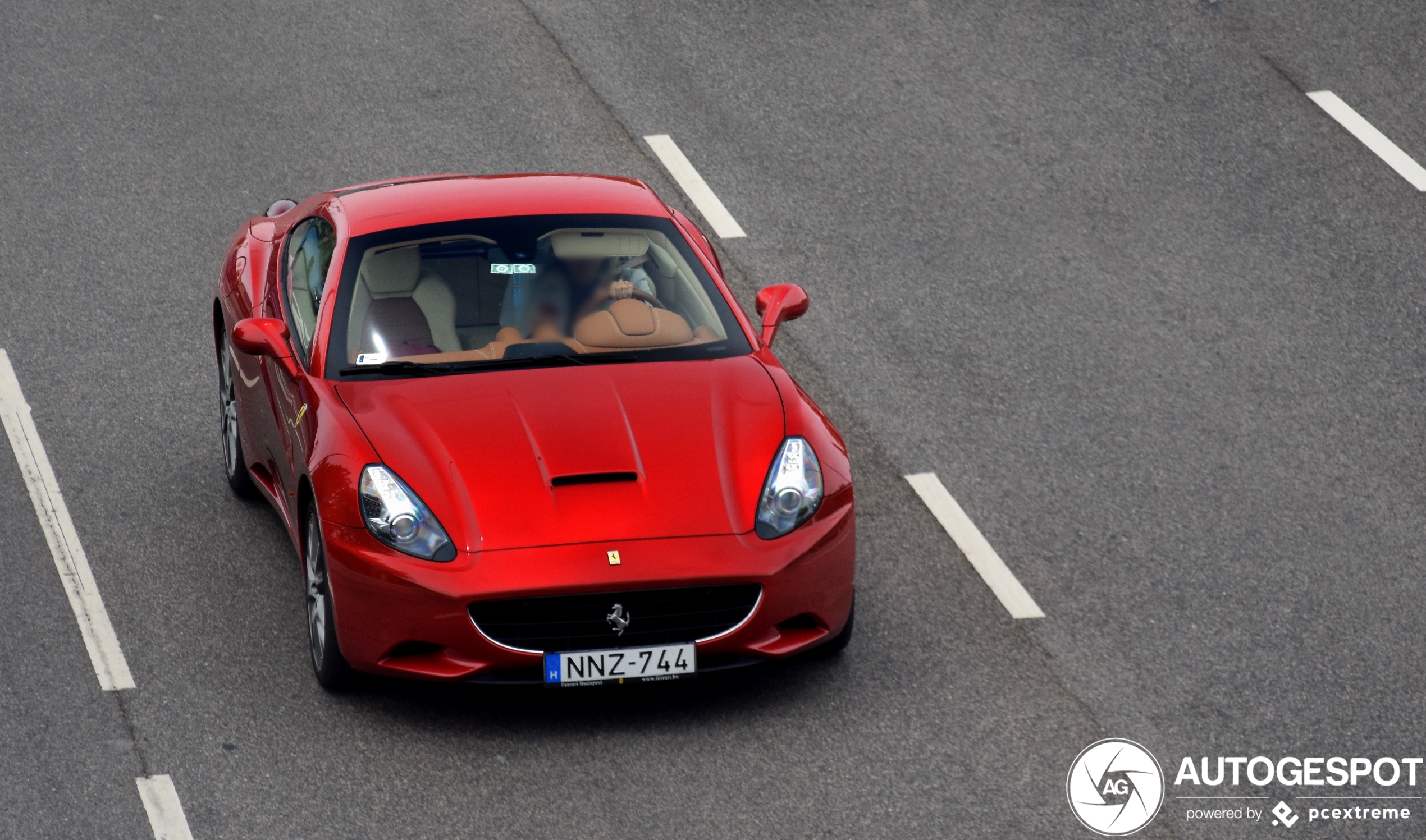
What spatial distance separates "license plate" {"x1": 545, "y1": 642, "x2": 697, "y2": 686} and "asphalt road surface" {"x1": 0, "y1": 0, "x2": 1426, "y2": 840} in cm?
28

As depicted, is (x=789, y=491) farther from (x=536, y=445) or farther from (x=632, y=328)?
(x=632, y=328)

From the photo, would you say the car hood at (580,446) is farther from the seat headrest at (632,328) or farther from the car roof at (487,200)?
the car roof at (487,200)

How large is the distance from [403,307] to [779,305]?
1.59 m

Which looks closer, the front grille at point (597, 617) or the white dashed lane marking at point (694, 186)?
the front grille at point (597, 617)

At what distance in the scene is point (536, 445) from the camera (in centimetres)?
677

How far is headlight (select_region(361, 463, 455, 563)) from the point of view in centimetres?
641

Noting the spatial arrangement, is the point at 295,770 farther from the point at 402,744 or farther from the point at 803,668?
the point at 803,668

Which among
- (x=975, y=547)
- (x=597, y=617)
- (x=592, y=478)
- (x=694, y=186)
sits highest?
(x=592, y=478)

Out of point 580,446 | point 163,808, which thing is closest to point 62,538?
point 163,808

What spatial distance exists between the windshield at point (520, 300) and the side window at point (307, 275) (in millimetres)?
169

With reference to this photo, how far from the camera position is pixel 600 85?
44.3 feet

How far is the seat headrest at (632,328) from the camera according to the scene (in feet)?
24.5

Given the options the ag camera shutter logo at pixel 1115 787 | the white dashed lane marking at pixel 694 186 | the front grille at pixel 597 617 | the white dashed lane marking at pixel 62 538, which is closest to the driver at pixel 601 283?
the front grille at pixel 597 617
